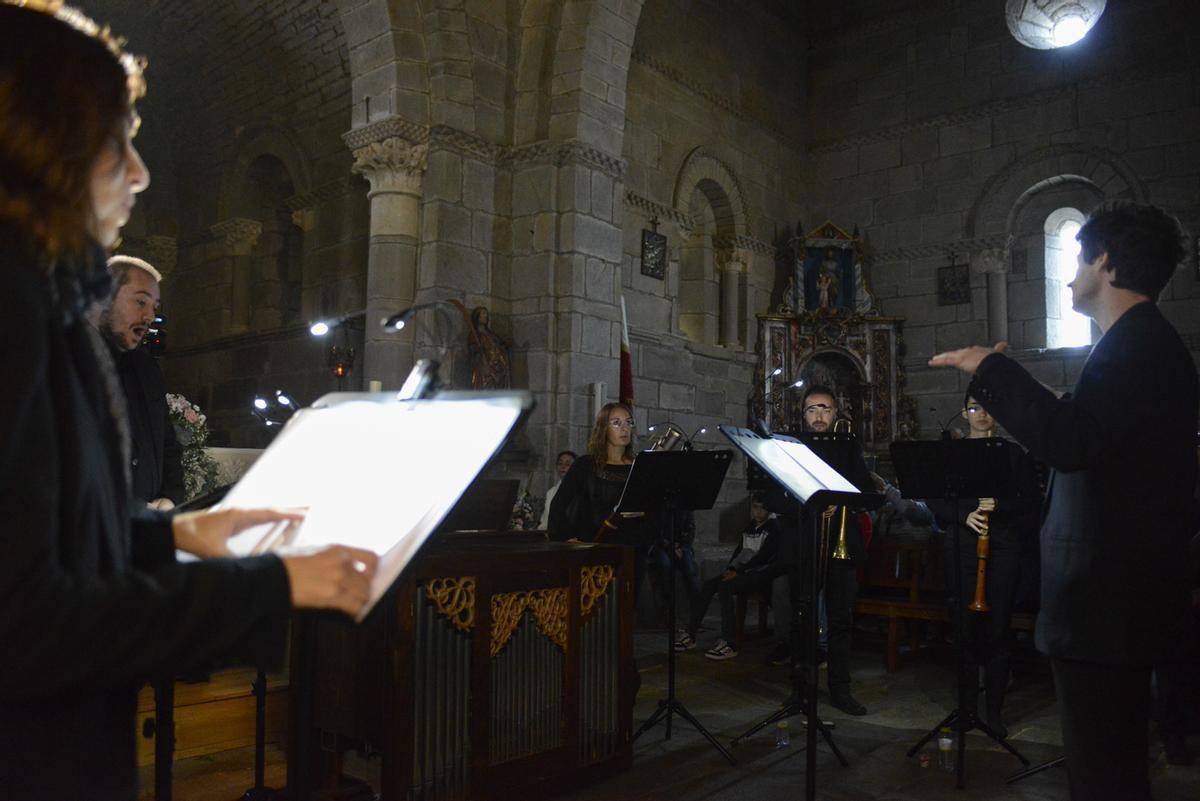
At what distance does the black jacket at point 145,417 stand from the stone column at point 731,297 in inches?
343

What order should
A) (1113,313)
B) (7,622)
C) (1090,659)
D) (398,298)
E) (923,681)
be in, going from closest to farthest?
(7,622) < (1090,659) < (1113,313) < (923,681) < (398,298)

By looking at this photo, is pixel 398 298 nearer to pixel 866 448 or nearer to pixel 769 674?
pixel 769 674

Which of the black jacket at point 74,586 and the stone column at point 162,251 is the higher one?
the stone column at point 162,251

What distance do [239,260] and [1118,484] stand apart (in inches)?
435

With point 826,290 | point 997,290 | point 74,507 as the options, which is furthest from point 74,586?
point 997,290

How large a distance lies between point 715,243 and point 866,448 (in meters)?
3.19

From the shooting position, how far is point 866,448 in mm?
11477

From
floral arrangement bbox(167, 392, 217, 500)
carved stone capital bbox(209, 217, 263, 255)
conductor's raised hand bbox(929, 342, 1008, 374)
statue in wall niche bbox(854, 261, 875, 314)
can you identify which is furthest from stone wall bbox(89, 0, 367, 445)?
conductor's raised hand bbox(929, 342, 1008, 374)

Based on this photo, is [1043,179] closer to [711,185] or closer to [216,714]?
[711,185]

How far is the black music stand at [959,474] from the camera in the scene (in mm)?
3609

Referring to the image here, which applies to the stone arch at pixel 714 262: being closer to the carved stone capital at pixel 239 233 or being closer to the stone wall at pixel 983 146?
the stone wall at pixel 983 146

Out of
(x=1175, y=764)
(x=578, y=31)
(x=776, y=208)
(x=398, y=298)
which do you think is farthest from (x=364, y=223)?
(x=1175, y=764)

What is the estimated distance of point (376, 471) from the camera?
136 centimetres

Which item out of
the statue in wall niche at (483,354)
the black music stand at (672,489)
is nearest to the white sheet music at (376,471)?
the black music stand at (672,489)
